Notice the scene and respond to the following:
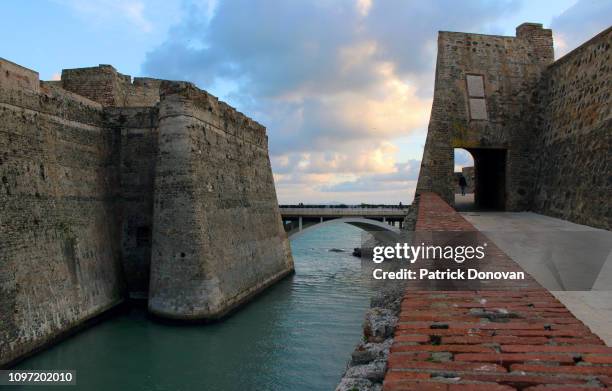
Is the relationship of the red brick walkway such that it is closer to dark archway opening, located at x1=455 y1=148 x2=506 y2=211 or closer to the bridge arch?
dark archway opening, located at x1=455 y1=148 x2=506 y2=211

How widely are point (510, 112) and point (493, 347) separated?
41.1ft

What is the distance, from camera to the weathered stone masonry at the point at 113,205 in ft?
46.1

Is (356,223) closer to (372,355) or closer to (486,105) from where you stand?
(486,105)

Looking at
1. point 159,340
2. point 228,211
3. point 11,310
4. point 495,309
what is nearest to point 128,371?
point 159,340

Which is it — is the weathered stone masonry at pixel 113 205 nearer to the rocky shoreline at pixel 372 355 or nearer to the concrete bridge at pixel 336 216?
the concrete bridge at pixel 336 216

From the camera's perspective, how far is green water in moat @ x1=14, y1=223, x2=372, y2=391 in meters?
12.6

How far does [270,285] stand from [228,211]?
242 inches

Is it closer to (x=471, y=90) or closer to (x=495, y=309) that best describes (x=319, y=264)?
(x=471, y=90)

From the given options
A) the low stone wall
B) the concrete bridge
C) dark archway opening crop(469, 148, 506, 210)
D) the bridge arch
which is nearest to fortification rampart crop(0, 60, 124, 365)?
the low stone wall

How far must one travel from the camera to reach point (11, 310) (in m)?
12.8

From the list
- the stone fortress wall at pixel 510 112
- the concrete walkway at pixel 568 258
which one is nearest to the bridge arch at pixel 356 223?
the stone fortress wall at pixel 510 112

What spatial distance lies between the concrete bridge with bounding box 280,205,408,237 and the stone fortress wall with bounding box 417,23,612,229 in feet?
74.2

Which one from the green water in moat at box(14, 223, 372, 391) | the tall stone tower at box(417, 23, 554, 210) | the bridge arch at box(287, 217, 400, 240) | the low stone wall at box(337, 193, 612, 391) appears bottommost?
the green water in moat at box(14, 223, 372, 391)

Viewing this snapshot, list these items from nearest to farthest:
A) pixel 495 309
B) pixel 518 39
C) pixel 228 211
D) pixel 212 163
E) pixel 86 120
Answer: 1. pixel 495 309
2. pixel 518 39
3. pixel 86 120
4. pixel 212 163
5. pixel 228 211
